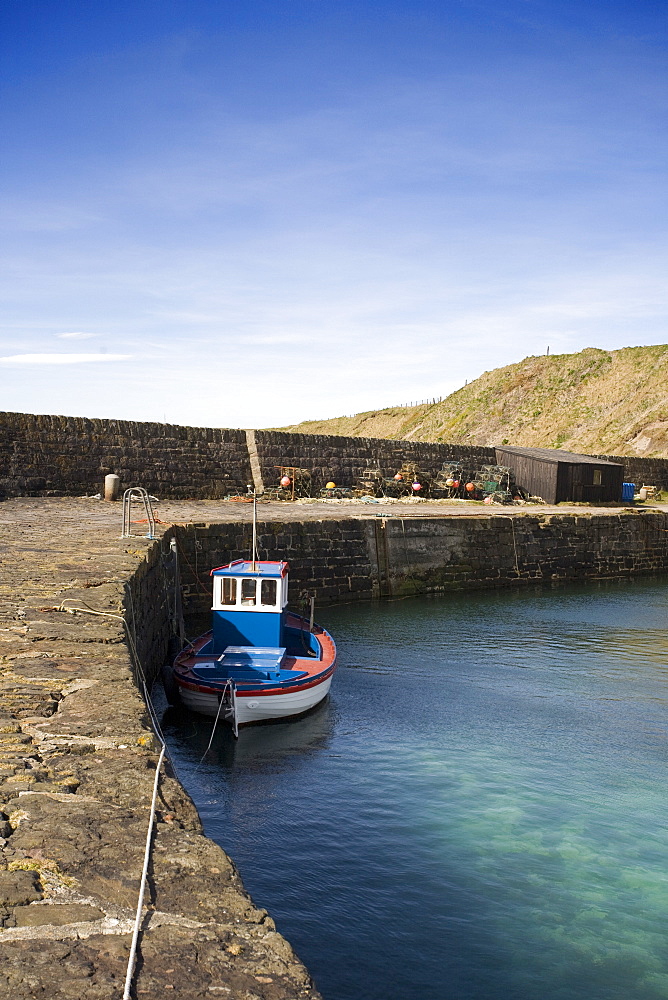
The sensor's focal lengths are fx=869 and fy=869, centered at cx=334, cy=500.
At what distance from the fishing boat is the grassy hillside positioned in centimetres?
3739

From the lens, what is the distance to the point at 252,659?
10680 millimetres

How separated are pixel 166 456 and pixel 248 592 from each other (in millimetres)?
11491

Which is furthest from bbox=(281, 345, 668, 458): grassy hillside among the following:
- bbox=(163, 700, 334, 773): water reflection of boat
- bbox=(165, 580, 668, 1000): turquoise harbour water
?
bbox=(163, 700, 334, 773): water reflection of boat

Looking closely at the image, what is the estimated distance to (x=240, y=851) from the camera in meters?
6.90

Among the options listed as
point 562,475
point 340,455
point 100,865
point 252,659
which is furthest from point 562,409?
point 100,865

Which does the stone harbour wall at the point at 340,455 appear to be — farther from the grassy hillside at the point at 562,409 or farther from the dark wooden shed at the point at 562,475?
the grassy hillside at the point at 562,409

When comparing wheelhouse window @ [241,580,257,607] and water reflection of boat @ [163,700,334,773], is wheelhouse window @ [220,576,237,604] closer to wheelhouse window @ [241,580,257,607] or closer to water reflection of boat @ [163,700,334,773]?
wheelhouse window @ [241,580,257,607]

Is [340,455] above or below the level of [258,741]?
above

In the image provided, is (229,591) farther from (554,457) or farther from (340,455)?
(554,457)

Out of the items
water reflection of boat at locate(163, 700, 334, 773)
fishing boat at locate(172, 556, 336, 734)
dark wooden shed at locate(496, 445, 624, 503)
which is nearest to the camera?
water reflection of boat at locate(163, 700, 334, 773)

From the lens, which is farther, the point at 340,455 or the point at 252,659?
the point at 340,455

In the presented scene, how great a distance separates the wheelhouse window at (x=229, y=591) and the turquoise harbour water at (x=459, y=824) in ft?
5.21

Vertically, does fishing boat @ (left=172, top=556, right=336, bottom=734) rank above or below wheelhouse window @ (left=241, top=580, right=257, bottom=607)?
below

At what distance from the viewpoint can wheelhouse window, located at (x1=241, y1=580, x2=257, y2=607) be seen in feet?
36.6
